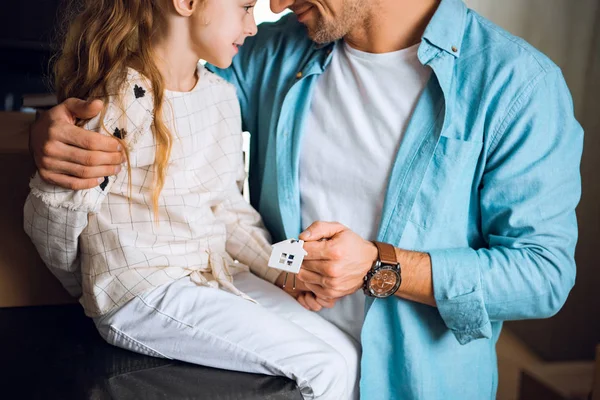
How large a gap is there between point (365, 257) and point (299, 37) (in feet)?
1.98

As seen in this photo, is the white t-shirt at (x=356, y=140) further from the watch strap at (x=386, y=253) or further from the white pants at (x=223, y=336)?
the white pants at (x=223, y=336)

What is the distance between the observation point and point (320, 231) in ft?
3.84

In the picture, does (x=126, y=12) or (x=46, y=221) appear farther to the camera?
(x=126, y=12)

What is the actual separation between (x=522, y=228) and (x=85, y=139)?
79 cm

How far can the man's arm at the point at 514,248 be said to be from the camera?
1212 millimetres

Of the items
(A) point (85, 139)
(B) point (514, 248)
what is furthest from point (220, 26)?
(B) point (514, 248)

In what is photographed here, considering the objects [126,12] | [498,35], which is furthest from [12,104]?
[498,35]

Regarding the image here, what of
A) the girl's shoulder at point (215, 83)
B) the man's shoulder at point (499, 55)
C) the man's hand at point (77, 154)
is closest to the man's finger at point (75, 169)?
the man's hand at point (77, 154)

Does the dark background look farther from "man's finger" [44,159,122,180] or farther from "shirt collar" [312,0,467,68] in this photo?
"shirt collar" [312,0,467,68]

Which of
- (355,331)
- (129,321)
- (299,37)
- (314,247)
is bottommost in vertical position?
(355,331)

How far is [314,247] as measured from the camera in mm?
1170

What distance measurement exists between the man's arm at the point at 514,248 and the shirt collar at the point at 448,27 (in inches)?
6.8

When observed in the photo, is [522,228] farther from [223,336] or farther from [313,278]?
[223,336]

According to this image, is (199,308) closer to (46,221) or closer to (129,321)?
(129,321)
